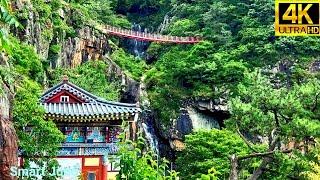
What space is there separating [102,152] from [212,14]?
2492 centimetres

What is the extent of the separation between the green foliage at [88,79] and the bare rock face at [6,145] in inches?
576

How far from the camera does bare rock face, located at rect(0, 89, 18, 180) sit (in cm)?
1086

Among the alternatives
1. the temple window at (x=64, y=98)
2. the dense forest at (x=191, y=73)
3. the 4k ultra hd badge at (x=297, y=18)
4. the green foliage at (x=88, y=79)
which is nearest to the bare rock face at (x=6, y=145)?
the dense forest at (x=191, y=73)

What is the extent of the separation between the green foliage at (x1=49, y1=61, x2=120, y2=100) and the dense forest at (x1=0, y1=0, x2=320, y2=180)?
84 mm

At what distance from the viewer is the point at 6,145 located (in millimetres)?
11070

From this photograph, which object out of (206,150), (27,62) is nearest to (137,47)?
(206,150)

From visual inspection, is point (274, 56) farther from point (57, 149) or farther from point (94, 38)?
point (57, 149)

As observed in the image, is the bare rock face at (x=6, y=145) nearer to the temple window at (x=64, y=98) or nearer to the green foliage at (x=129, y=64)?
the temple window at (x=64, y=98)

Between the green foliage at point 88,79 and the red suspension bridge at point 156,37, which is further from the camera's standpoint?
the red suspension bridge at point 156,37

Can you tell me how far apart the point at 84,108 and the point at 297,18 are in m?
7.66

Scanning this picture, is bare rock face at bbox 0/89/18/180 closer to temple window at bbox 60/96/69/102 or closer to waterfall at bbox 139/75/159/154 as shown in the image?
temple window at bbox 60/96/69/102

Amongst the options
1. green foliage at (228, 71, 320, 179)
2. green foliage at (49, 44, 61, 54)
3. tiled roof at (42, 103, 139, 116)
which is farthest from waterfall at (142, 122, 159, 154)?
green foliage at (228, 71, 320, 179)

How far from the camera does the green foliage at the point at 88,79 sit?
27.0 metres

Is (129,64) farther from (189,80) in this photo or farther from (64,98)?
(64,98)
